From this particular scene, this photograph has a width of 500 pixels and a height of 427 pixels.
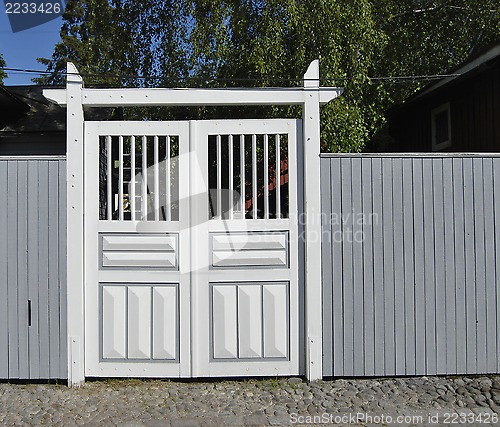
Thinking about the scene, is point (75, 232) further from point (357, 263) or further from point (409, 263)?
point (409, 263)

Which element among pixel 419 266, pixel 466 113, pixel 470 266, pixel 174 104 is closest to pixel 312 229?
pixel 419 266

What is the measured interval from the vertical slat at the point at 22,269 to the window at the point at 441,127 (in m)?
6.61

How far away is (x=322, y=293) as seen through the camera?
436 cm

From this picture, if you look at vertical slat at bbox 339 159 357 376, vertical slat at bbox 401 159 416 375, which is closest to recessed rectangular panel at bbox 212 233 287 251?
vertical slat at bbox 339 159 357 376

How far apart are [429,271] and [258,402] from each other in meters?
1.89

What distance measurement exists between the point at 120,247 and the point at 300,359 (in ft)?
6.22

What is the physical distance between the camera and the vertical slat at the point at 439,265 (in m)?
4.37

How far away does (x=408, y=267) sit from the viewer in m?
4.38

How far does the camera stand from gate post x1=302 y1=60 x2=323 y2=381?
432 cm

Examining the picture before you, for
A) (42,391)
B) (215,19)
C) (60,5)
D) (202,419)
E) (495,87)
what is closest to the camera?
(202,419)

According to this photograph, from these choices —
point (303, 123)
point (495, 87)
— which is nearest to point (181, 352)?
point (303, 123)

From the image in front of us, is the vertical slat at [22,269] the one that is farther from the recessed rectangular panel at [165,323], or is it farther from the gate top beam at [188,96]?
the recessed rectangular panel at [165,323]

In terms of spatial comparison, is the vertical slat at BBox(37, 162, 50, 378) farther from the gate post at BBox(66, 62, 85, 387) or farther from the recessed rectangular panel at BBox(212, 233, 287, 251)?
the recessed rectangular panel at BBox(212, 233, 287, 251)

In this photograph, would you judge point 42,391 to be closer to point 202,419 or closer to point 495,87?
point 202,419
